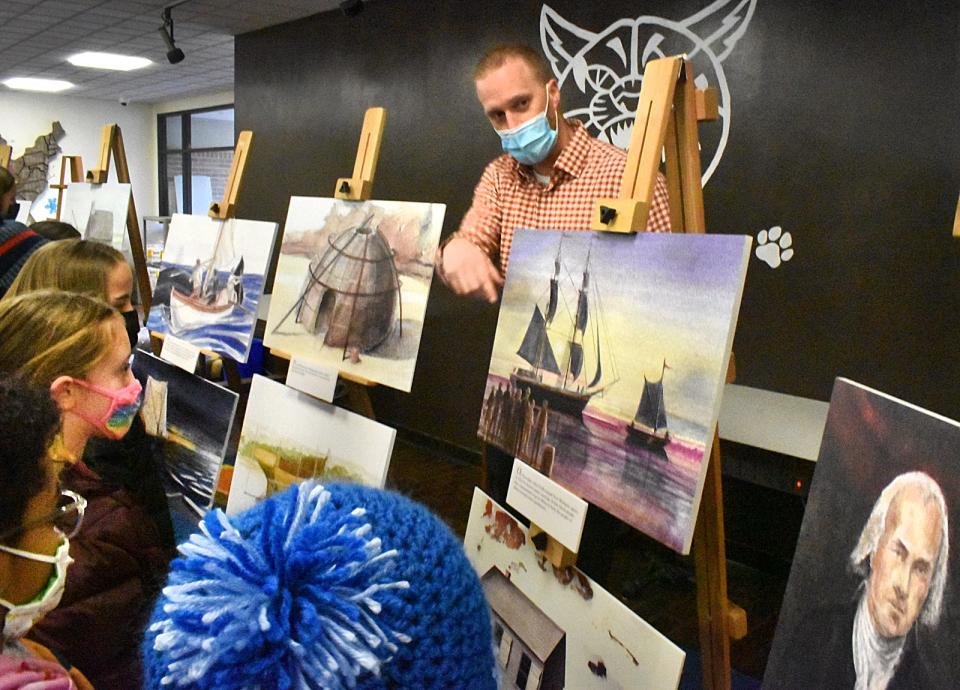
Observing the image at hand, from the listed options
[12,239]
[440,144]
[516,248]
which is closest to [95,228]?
[12,239]

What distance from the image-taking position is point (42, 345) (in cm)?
136

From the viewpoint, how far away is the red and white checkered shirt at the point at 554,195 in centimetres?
147

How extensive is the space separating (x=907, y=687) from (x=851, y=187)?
218cm

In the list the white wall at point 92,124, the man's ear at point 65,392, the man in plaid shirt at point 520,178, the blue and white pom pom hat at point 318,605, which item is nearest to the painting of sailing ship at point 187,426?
the man's ear at point 65,392

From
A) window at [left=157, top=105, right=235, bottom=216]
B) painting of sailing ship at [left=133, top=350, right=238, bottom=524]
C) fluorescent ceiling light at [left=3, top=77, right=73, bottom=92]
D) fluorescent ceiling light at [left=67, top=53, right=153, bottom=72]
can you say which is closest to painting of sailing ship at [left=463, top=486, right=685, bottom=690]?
painting of sailing ship at [left=133, top=350, right=238, bottom=524]

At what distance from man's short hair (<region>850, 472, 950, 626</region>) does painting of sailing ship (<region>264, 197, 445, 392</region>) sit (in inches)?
39.6

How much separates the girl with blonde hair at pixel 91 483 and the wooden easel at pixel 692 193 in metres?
0.96

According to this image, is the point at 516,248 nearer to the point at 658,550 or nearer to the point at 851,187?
the point at 851,187

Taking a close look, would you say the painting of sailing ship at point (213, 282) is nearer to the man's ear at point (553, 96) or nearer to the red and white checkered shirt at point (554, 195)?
the red and white checkered shirt at point (554, 195)

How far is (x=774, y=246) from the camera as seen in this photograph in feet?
8.91

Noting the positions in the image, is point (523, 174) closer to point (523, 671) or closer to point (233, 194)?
point (523, 671)

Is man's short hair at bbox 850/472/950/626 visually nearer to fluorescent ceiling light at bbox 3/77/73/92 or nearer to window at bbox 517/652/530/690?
window at bbox 517/652/530/690

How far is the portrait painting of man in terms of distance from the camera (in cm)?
69

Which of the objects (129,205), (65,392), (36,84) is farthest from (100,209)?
(36,84)
